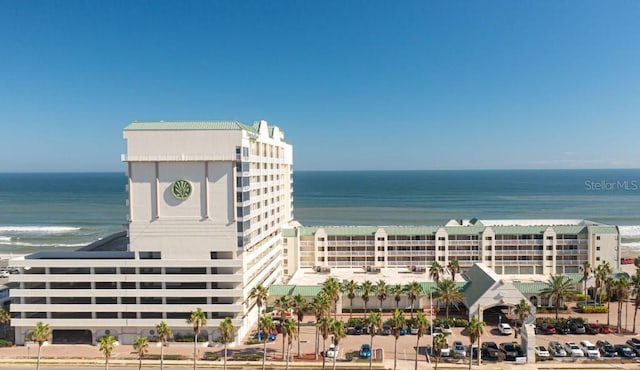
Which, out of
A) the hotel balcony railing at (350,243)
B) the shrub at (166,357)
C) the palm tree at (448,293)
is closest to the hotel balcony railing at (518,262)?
the hotel balcony railing at (350,243)

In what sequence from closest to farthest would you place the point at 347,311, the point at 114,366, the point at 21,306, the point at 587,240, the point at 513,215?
the point at 114,366, the point at 21,306, the point at 347,311, the point at 587,240, the point at 513,215

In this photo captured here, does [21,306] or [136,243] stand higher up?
[136,243]

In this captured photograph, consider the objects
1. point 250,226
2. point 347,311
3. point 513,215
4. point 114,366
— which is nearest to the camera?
point 114,366

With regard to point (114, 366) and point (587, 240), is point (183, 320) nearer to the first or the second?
point (114, 366)

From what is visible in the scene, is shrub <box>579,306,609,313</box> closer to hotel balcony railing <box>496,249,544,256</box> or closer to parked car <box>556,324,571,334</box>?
parked car <box>556,324,571,334</box>

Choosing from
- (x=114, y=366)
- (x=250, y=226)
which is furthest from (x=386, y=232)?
(x=114, y=366)

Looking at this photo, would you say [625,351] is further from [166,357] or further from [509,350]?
[166,357]

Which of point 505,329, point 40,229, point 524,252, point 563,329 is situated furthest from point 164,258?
point 40,229
